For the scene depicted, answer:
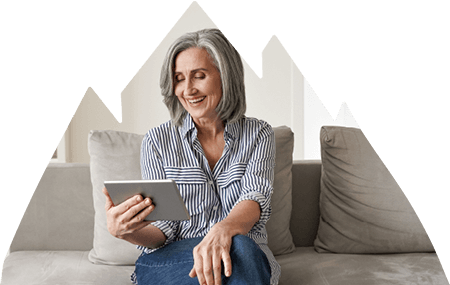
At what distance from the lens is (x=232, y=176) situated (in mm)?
1357

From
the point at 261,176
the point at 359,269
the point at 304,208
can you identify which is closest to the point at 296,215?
the point at 304,208

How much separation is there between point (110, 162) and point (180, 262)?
566 mm

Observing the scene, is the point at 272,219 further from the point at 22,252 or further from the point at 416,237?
the point at 22,252

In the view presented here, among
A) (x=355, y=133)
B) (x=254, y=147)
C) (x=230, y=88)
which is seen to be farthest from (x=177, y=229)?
(x=355, y=133)

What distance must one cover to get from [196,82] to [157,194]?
434 mm

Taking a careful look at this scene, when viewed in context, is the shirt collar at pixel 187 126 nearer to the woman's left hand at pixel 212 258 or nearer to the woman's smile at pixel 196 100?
the woman's smile at pixel 196 100

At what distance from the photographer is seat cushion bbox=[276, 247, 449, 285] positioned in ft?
4.46

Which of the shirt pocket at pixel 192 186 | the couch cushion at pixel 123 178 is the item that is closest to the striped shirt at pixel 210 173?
the shirt pocket at pixel 192 186

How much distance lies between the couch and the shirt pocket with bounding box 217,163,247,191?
27 centimetres

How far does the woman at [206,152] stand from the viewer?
49.9 inches

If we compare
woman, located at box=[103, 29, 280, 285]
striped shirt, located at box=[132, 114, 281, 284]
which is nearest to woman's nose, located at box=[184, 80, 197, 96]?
woman, located at box=[103, 29, 280, 285]

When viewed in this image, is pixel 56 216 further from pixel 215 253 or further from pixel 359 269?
pixel 359 269

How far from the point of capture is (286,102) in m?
3.45

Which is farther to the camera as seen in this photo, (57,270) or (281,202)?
(281,202)
